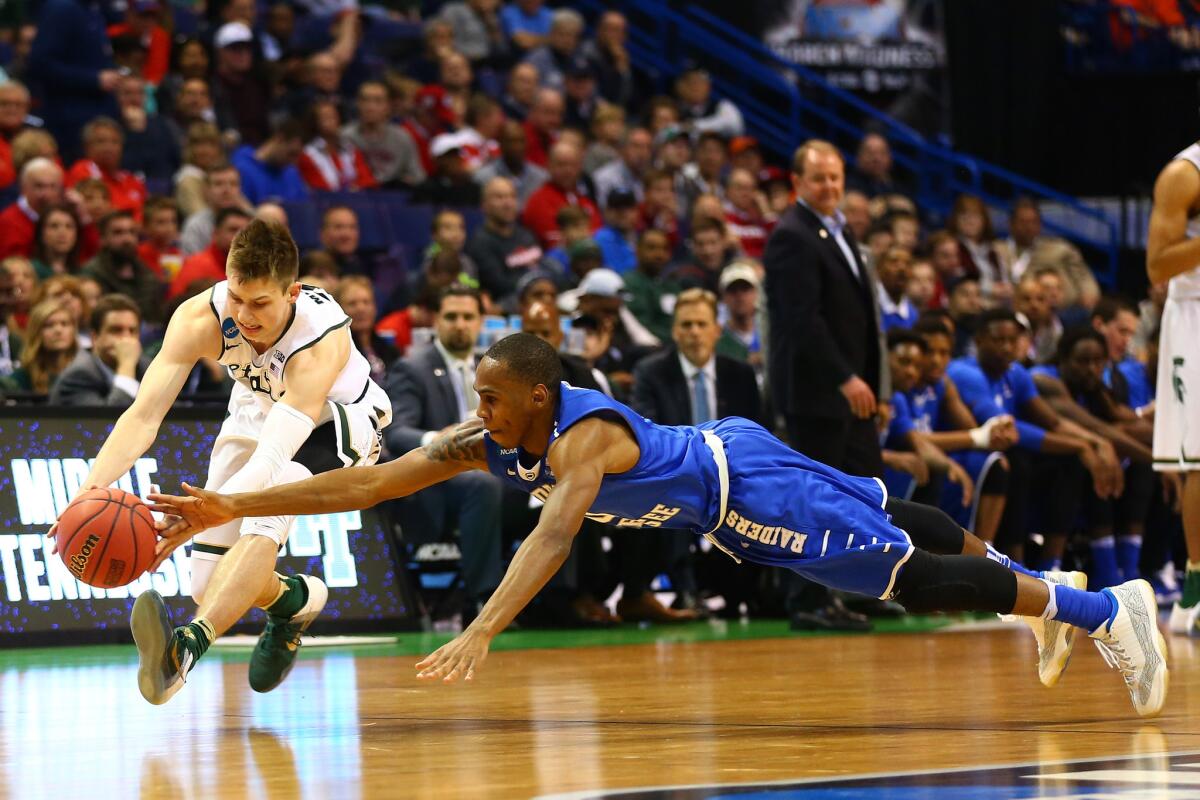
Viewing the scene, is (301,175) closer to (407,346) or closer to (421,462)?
(407,346)

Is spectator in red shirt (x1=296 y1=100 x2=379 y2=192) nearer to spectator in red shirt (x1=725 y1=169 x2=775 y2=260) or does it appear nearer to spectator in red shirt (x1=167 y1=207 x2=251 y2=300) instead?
spectator in red shirt (x1=167 y1=207 x2=251 y2=300)

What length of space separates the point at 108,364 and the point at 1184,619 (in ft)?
20.0

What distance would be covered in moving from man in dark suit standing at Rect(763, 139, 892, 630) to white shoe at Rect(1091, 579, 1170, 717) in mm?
3361

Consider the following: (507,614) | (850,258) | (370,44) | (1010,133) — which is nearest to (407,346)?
(850,258)

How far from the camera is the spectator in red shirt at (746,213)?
55.2 ft

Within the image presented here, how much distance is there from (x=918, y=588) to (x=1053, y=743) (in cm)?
74

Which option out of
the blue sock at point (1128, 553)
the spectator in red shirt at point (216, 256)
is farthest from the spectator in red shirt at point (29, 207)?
the blue sock at point (1128, 553)

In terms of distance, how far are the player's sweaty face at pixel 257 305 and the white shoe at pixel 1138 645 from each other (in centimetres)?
305

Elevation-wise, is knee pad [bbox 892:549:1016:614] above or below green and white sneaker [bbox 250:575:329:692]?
above

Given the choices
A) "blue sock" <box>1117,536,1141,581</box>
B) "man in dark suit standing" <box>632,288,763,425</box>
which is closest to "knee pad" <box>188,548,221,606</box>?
"man in dark suit standing" <box>632,288,763,425</box>

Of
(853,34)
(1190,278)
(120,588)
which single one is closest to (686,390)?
(1190,278)

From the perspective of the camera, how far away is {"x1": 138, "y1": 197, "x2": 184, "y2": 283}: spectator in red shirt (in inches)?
506

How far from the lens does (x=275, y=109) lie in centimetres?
1623

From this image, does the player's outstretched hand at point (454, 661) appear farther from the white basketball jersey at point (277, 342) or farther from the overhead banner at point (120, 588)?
the overhead banner at point (120, 588)
